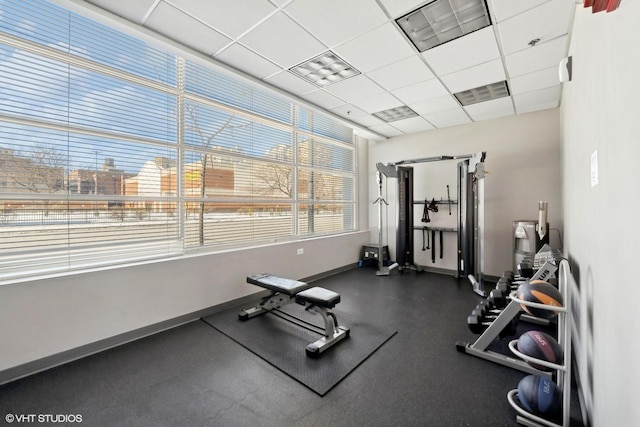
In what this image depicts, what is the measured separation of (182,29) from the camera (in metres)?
2.60

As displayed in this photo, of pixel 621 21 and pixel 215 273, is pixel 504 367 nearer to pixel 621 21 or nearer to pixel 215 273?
pixel 621 21

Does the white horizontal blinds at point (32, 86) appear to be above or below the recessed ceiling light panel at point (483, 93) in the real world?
below

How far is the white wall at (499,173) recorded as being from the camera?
175 inches

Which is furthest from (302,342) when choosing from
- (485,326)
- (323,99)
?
(323,99)

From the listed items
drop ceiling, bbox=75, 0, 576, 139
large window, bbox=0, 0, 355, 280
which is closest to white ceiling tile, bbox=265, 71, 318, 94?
drop ceiling, bbox=75, 0, 576, 139

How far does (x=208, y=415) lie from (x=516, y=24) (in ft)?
13.5

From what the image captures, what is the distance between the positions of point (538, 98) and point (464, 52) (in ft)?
6.62

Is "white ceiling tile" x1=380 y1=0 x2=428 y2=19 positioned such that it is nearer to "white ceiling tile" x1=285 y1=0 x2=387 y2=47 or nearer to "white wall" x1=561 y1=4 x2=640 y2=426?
"white ceiling tile" x1=285 y1=0 x2=387 y2=47

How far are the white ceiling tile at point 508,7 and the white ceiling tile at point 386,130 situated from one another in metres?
2.97

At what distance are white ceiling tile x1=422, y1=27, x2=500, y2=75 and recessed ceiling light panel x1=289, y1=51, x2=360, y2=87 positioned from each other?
0.93 metres

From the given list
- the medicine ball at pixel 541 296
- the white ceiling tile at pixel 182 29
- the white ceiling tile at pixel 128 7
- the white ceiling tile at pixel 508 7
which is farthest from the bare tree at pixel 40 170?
the white ceiling tile at pixel 508 7

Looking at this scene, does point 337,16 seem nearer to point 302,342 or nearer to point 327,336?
point 327,336

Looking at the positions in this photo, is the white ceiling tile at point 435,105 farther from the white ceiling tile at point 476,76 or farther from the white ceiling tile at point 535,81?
the white ceiling tile at point 535,81

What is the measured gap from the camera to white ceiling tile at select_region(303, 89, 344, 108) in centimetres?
407
